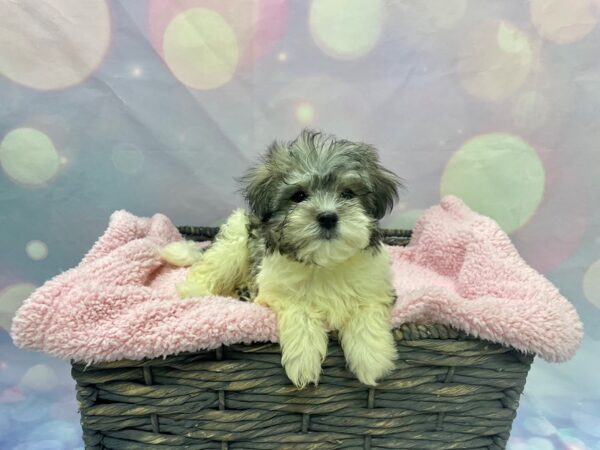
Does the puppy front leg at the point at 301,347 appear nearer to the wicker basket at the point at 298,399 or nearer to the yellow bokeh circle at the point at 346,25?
the wicker basket at the point at 298,399

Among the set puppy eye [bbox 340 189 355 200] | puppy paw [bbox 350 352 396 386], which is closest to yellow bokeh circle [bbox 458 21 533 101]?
puppy eye [bbox 340 189 355 200]

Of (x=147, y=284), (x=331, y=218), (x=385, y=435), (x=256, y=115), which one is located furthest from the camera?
(x=256, y=115)

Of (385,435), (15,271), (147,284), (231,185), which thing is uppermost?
(231,185)

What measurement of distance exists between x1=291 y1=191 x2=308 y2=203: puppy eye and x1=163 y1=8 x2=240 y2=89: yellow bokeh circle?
113cm

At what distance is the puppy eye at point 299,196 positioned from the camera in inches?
66.9

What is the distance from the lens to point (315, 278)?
176 centimetres

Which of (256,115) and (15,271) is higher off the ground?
(256,115)

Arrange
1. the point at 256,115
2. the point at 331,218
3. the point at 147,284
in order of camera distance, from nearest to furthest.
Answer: the point at 331,218 < the point at 147,284 < the point at 256,115

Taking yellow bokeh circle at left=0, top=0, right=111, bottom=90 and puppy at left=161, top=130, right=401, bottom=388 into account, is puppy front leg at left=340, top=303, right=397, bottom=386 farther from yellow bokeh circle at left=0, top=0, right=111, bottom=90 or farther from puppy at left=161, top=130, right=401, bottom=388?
yellow bokeh circle at left=0, top=0, right=111, bottom=90

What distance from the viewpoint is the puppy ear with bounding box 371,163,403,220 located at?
179 centimetres

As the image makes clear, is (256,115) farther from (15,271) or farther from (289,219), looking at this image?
(15,271)

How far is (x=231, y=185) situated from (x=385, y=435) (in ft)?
4.97

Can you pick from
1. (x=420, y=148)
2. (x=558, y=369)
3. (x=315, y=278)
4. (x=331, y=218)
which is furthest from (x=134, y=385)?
(x=558, y=369)

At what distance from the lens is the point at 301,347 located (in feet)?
5.06
